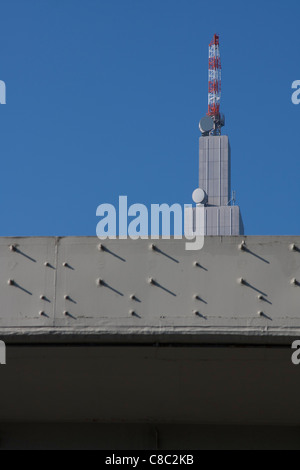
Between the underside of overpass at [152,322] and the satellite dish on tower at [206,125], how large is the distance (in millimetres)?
179909

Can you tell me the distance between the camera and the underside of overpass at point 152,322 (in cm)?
1062

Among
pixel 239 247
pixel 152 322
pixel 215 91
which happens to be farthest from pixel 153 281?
pixel 215 91

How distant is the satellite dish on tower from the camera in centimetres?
19025

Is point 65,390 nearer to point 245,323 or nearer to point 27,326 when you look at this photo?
point 27,326

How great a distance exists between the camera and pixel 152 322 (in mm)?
10609

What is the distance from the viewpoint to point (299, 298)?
1072 centimetres

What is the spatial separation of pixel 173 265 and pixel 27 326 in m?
2.00

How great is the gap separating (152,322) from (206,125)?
182m

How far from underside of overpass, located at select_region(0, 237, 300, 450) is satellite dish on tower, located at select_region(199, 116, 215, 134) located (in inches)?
7083

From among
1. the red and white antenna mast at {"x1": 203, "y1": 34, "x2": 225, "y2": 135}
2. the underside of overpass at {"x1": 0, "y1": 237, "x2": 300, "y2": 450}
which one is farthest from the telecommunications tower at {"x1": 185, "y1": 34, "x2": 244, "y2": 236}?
the underside of overpass at {"x1": 0, "y1": 237, "x2": 300, "y2": 450}

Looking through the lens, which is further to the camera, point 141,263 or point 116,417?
point 116,417
